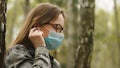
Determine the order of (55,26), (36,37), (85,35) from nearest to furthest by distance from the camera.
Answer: (36,37)
(55,26)
(85,35)

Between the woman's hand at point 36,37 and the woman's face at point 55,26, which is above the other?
the woman's face at point 55,26

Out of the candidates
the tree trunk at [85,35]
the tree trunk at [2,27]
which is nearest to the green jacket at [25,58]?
the tree trunk at [2,27]

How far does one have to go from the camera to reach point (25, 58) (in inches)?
139

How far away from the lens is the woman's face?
375cm

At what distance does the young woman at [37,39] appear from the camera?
3.53 m

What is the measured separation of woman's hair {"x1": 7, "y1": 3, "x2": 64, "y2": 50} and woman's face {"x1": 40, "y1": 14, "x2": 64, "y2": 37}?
0.04 meters

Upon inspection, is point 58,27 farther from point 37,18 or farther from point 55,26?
point 37,18

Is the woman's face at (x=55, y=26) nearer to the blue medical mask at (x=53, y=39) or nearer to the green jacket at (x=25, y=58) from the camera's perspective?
the blue medical mask at (x=53, y=39)

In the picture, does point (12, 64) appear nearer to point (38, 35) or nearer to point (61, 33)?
point (38, 35)

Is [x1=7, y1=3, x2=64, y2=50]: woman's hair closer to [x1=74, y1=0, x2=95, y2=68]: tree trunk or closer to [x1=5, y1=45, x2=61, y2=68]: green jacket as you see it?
[x1=5, y1=45, x2=61, y2=68]: green jacket

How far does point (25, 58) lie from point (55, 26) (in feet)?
1.51

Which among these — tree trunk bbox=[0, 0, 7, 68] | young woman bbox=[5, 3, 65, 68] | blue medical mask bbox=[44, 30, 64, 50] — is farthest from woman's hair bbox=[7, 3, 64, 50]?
tree trunk bbox=[0, 0, 7, 68]

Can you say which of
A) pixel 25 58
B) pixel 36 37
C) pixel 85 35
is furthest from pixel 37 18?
pixel 85 35

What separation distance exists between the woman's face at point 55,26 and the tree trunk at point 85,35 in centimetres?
240
